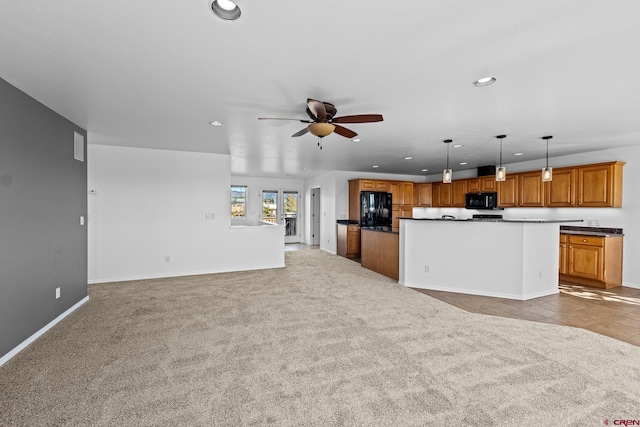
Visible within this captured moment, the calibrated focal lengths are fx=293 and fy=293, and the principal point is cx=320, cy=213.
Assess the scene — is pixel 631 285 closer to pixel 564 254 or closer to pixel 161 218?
pixel 564 254

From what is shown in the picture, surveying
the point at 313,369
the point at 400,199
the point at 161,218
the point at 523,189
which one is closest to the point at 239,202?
the point at 161,218

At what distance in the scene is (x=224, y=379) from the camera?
7.28 ft

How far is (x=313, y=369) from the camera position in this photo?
2.35 meters

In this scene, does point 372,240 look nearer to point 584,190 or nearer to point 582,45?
point 584,190

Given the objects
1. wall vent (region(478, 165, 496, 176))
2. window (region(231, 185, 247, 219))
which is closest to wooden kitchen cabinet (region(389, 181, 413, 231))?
wall vent (region(478, 165, 496, 176))

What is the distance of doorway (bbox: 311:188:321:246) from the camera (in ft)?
33.6

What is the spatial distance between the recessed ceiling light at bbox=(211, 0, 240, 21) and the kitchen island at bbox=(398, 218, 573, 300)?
3984 millimetres

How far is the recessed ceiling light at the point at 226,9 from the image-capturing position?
1.57m

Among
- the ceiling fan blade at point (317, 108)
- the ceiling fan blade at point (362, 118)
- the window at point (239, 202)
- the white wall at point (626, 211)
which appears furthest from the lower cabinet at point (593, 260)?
the window at point (239, 202)

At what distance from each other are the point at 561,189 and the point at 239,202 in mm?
8556

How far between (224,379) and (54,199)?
9.29 ft

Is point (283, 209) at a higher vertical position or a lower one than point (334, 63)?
lower

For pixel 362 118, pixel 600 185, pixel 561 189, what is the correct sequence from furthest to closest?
pixel 561 189
pixel 600 185
pixel 362 118

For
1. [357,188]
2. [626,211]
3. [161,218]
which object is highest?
[357,188]
